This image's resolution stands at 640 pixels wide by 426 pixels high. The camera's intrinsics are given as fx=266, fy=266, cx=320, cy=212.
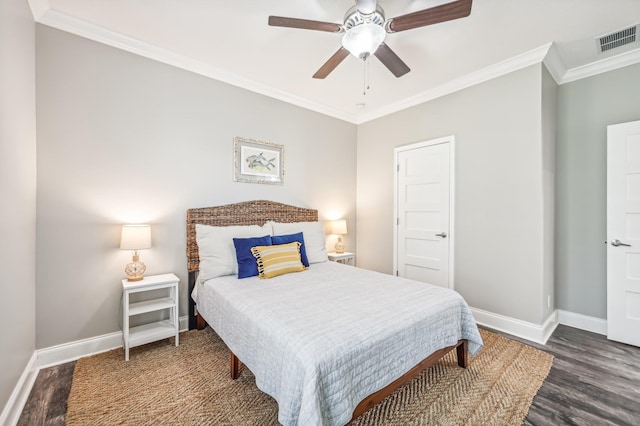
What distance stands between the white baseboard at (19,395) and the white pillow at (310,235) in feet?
7.04

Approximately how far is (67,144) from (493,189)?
161 inches

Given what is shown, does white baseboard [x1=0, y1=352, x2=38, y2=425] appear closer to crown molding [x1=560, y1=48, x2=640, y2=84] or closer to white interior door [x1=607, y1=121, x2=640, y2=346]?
white interior door [x1=607, y1=121, x2=640, y2=346]

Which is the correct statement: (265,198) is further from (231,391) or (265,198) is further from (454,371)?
(454,371)

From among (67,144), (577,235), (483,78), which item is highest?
(483,78)

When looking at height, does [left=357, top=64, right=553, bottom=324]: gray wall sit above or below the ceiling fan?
below

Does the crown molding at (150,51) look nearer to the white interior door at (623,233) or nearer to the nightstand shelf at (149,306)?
the nightstand shelf at (149,306)

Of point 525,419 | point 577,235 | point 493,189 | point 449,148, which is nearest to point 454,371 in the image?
point 525,419

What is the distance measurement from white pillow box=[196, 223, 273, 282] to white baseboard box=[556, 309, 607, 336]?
11.9 ft

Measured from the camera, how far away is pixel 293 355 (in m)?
1.29

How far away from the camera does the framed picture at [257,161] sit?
319cm

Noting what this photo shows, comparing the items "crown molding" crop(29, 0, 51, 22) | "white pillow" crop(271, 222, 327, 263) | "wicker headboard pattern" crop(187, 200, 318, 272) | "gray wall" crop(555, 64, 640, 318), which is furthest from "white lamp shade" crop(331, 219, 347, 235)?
"crown molding" crop(29, 0, 51, 22)

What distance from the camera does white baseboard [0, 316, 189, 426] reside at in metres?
1.57

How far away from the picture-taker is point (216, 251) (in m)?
2.56

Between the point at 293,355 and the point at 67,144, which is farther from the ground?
the point at 67,144
